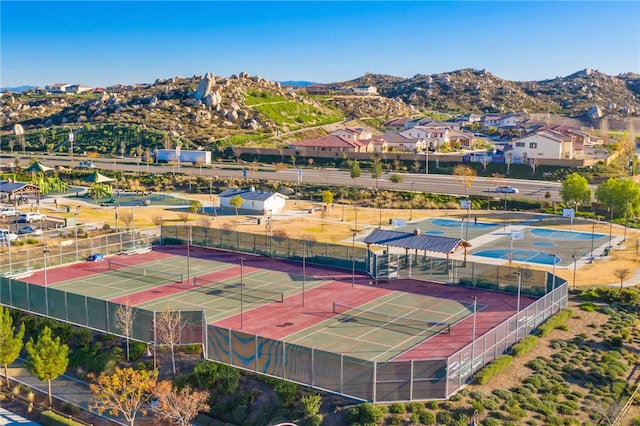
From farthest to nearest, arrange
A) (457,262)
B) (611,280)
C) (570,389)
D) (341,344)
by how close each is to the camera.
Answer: (611,280) → (457,262) → (341,344) → (570,389)

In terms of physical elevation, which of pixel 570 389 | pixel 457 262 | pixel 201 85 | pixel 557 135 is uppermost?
pixel 201 85

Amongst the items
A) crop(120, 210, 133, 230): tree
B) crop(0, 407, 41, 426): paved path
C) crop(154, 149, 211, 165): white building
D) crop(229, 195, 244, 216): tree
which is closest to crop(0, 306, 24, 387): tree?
crop(0, 407, 41, 426): paved path

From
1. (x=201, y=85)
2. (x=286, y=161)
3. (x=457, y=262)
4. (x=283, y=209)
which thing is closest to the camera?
(x=457, y=262)

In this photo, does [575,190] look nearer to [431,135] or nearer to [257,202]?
[257,202]

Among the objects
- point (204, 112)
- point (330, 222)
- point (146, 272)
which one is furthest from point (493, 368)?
point (204, 112)

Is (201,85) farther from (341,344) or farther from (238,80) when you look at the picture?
(341,344)

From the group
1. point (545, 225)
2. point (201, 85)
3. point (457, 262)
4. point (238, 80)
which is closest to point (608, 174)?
point (545, 225)
